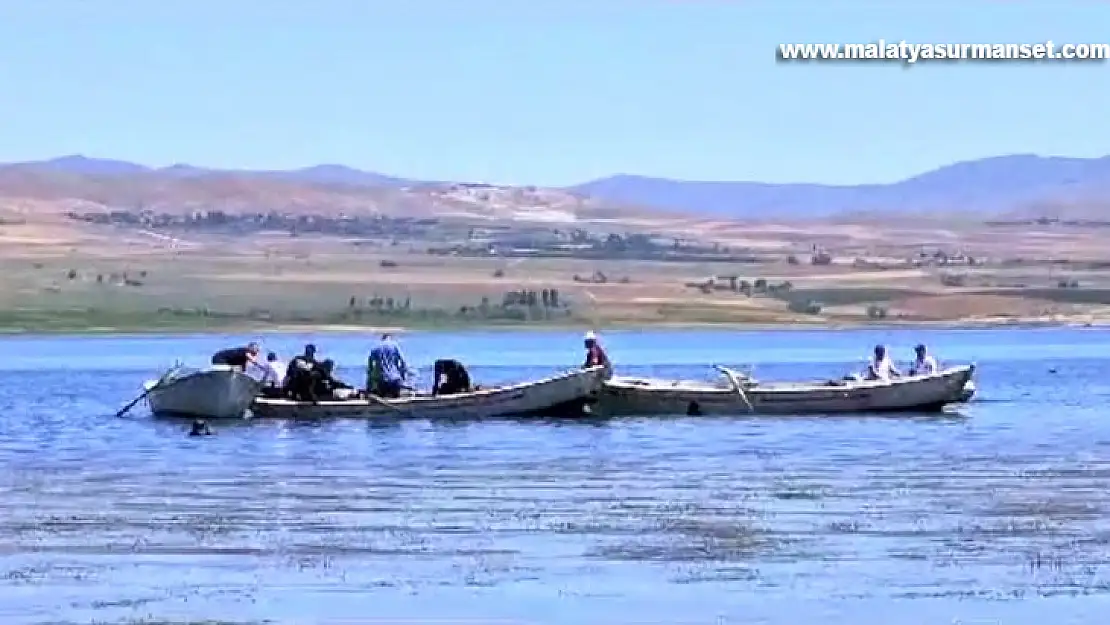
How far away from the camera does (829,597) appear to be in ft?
75.2


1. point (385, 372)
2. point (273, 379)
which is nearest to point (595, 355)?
point (385, 372)

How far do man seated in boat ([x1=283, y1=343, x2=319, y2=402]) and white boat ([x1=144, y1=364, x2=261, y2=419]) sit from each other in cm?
66

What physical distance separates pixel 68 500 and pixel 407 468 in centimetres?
636

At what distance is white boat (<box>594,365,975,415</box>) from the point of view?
163 feet

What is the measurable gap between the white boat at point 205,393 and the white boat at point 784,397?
6.69 meters

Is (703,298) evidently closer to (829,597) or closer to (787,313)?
(787,313)

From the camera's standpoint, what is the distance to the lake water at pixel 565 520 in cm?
2295

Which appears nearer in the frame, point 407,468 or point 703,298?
point 407,468

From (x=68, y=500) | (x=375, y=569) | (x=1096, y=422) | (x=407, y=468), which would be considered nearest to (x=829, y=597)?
(x=375, y=569)

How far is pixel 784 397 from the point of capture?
49906 mm

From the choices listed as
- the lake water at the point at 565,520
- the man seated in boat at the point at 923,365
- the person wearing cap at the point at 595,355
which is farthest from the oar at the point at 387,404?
the man seated in boat at the point at 923,365

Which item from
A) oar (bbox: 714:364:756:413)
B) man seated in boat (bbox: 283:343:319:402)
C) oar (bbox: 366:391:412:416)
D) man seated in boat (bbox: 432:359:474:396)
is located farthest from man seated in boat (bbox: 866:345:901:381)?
man seated in boat (bbox: 283:343:319:402)

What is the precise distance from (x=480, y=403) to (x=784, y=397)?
5693 mm

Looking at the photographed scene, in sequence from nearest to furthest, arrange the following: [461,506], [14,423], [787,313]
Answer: [461,506]
[14,423]
[787,313]
